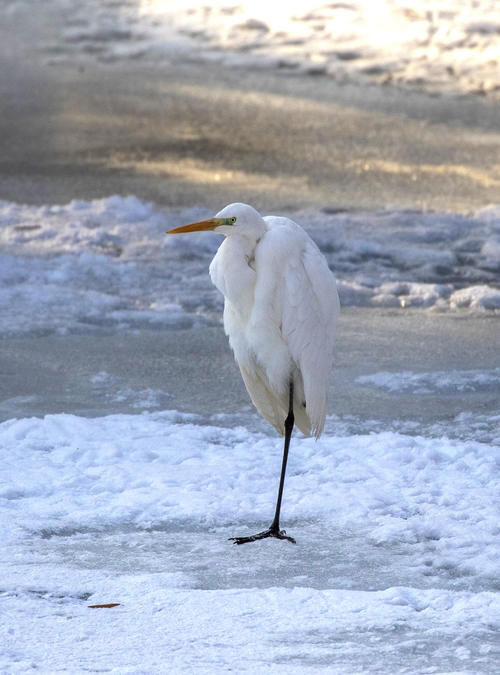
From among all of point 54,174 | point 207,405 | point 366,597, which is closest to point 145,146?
point 54,174

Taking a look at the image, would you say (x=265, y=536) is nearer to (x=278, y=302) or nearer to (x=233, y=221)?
(x=278, y=302)

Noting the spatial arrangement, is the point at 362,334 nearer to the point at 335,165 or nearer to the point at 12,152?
the point at 335,165

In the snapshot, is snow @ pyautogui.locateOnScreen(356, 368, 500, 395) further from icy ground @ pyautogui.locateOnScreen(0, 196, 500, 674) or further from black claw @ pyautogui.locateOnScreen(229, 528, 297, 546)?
black claw @ pyautogui.locateOnScreen(229, 528, 297, 546)

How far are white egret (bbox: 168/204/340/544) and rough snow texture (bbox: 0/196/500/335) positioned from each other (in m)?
1.97

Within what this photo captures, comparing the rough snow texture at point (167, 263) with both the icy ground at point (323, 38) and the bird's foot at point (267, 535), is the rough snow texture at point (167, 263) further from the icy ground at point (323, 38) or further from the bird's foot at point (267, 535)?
the icy ground at point (323, 38)

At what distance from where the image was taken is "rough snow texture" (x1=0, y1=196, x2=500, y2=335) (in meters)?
5.93

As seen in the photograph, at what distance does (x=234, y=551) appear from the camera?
347 centimetres

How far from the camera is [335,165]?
8.67m

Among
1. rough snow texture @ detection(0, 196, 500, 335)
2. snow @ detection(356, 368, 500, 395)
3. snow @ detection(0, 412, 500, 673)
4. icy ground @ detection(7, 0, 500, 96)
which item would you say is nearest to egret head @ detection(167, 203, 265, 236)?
snow @ detection(0, 412, 500, 673)

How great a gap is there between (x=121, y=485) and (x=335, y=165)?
518 centimetres

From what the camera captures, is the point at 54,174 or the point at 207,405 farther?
the point at 54,174

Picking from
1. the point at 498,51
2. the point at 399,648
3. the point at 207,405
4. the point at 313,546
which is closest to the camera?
the point at 399,648

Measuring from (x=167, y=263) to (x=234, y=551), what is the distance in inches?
136

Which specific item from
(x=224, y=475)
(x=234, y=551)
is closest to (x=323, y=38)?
(x=224, y=475)
